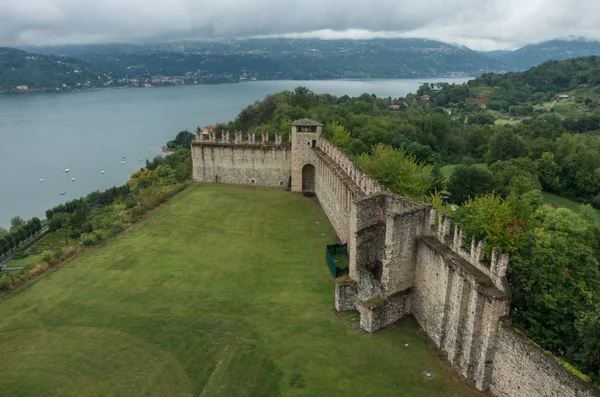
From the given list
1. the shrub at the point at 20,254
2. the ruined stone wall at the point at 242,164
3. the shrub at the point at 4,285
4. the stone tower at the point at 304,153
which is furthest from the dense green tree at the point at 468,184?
the shrub at the point at 20,254

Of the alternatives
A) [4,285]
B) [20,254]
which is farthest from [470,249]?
[20,254]

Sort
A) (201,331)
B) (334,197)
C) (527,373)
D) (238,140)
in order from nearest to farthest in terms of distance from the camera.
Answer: (527,373), (201,331), (334,197), (238,140)

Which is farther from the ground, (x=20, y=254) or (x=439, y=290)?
(x=439, y=290)

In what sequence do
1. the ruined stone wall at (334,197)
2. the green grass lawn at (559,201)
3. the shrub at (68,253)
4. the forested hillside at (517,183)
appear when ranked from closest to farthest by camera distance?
the forested hillside at (517,183) < the ruined stone wall at (334,197) < the shrub at (68,253) < the green grass lawn at (559,201)

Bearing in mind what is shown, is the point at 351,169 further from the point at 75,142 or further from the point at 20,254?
the point at 75,142

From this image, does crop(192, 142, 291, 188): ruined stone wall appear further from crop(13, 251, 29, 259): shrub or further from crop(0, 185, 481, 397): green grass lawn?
crop(13, 251, 29, 259): shrub

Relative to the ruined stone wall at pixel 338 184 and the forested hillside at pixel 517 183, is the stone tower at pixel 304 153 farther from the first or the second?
the forested hillside at pixel 517 183
